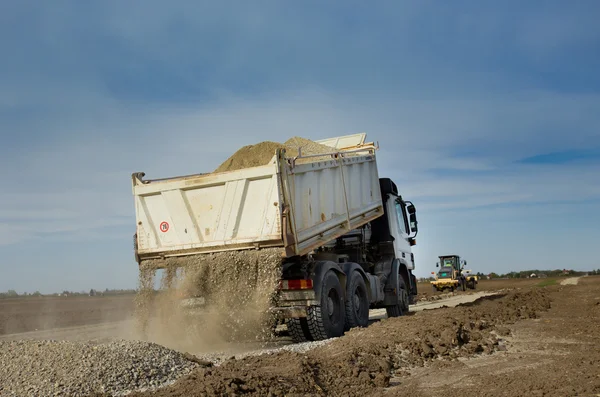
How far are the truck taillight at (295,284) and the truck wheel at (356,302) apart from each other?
149 cm

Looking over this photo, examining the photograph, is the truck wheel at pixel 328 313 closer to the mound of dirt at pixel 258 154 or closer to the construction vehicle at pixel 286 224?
the construction vehicle at pixel 286 224

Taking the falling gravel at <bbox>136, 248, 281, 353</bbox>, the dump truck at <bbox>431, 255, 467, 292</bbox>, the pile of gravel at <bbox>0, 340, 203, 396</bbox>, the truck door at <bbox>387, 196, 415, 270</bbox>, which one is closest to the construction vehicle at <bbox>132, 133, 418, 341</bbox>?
the falling gravel at <bbox>136, 248, 281, 353</bbox>

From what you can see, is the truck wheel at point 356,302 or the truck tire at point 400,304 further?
the truck tire at point 400,304

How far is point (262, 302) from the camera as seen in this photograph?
928cm

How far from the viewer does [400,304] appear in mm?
14086

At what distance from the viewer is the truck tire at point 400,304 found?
1390cm

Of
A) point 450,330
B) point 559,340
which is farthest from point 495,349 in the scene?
point 559,340

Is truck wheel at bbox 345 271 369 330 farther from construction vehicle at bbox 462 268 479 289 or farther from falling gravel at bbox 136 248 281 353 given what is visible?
construction vehicle at bbox 462 268 479 289

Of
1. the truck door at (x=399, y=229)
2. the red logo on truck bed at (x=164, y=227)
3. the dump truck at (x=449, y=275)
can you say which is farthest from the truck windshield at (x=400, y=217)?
the dump truck at (x=449, y=275)

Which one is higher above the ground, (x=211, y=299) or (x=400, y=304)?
(x=211, y=299)

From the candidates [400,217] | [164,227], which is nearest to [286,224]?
[164,227]

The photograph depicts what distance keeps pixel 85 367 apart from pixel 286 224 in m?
3.74

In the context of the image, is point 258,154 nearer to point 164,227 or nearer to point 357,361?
point 164,227

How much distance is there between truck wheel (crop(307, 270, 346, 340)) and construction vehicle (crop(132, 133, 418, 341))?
0.02 metres
